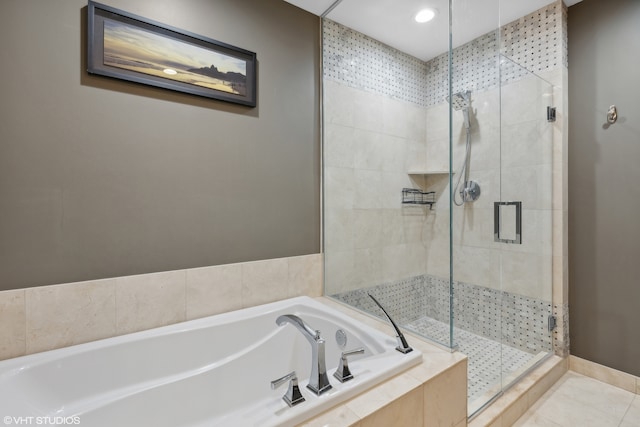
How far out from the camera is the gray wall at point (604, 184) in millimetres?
1865

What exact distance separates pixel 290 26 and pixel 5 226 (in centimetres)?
187

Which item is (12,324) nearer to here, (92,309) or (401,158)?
(92,309)

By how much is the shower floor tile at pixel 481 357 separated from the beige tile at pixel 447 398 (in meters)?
0.17

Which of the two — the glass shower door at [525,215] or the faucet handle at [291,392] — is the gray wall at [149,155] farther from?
the glass shower door at [525,215]

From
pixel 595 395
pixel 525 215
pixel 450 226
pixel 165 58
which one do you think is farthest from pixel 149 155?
pixel 595 395

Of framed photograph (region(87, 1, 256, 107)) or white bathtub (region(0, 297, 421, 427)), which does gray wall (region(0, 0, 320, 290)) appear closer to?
framed photograph (region(87, 1, 256, 107))

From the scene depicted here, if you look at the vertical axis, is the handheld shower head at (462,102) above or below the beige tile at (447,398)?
above

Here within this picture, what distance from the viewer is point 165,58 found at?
1.54 meters

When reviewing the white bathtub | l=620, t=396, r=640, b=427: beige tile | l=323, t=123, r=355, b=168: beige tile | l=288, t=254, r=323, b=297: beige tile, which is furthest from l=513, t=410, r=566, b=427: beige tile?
l=323, t=123, r=355, b=168: beige tile

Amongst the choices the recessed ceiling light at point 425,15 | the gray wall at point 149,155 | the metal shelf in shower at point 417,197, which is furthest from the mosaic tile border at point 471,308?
the recessed ceiling light at point 425,15

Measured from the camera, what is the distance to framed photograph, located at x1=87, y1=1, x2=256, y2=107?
1.39 m

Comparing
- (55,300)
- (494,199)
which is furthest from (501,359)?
(55,300)

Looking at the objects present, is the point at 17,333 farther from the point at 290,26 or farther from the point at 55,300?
the point at 290,26

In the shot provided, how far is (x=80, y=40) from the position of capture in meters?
1.36
